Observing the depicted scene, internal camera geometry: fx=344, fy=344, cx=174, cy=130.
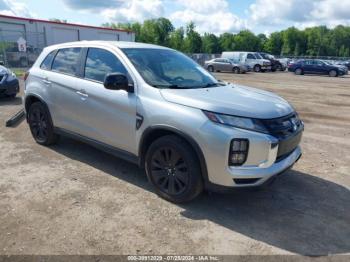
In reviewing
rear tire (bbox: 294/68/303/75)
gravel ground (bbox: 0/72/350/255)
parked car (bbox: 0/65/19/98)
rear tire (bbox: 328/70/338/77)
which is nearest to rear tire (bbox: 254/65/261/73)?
rear tire (bbox: 294/68/303/75)

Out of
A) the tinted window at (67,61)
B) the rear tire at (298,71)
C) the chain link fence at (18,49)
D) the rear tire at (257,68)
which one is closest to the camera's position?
the tinted window at (67,61)

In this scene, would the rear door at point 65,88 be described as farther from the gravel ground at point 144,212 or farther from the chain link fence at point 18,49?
the chain link fence at point 18,49

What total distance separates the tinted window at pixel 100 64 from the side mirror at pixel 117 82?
27 centimetres

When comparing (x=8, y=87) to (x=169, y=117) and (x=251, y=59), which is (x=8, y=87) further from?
(x=251, y=59)

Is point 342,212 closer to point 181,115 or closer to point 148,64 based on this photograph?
point 181,115

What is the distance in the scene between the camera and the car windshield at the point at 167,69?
424cm

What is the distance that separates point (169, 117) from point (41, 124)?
303 cm

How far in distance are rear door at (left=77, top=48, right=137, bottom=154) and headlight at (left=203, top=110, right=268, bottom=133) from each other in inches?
42.5

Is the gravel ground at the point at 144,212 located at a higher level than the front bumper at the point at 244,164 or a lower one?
lower

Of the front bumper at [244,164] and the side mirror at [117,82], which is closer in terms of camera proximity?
the front bumper at [244,164]

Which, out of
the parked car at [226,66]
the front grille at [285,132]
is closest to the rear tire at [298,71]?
the parked car at [226,66]

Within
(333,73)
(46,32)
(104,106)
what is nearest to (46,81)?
(104,106)

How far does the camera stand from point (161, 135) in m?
3.98

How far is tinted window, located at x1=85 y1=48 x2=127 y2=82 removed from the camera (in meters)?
4.45
